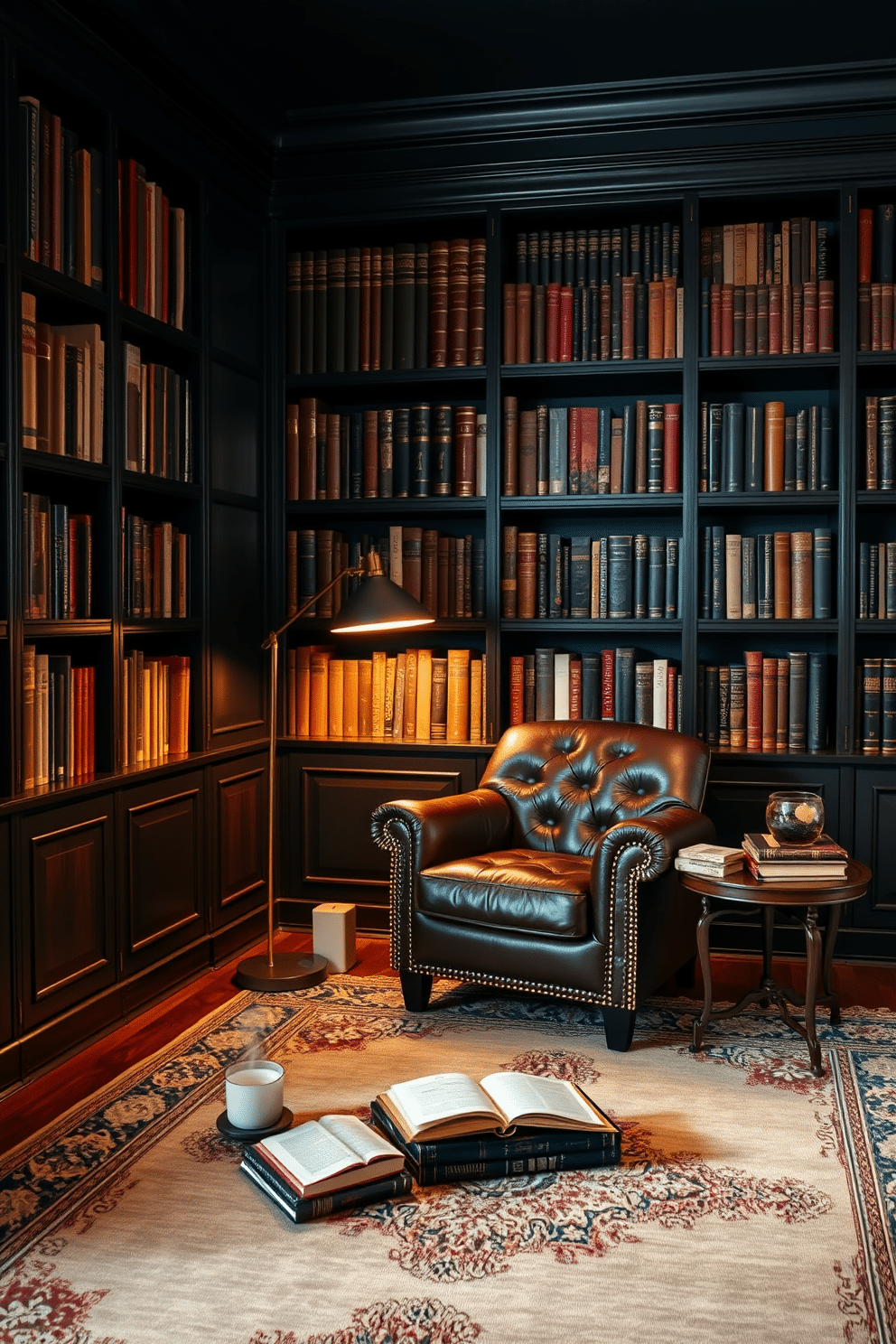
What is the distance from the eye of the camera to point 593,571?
4.25m

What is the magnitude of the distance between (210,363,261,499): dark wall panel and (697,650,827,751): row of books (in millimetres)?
1818

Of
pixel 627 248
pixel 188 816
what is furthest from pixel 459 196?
pixel 188 816

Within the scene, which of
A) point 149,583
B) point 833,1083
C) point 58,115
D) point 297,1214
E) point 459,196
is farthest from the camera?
point 459,196

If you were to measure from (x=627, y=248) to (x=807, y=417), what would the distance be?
0.89 metres

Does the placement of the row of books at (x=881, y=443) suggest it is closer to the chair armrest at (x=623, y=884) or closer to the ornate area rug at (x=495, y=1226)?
the chair armrest at (x=623, y=884)

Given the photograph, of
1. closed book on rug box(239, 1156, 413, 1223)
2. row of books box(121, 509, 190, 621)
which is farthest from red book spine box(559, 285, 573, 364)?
closed book on rug box(239, 1156, 413, 1223)

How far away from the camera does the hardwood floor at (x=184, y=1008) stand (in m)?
2.79

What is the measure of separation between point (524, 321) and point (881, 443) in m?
1.33

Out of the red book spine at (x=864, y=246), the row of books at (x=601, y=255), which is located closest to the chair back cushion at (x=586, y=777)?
the row of books at (x=601, y=255)

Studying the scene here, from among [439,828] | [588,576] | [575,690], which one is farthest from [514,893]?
[588,576]

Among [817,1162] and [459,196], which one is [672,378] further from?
[817,1162]

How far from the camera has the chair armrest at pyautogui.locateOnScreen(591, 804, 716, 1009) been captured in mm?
3098

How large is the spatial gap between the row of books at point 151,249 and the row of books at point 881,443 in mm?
2365

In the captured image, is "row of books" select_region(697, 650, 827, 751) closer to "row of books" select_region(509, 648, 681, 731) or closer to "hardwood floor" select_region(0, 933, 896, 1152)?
"row of books" select_region(509, 648, 681, 731)
